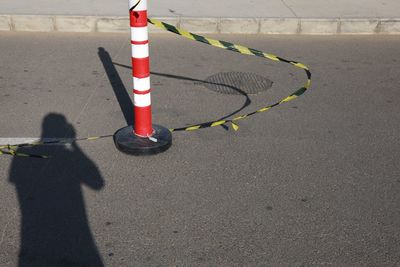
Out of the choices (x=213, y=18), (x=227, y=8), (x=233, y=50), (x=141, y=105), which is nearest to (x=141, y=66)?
(x=141, y=105)

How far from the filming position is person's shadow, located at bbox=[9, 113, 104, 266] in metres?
3.02

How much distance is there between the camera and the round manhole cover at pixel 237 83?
569 centimetres

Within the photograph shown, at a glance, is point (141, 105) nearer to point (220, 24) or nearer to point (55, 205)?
point (55, 205)

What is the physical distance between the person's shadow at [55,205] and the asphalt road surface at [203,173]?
1cm

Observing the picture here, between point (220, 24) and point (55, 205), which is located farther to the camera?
point (220, 24)

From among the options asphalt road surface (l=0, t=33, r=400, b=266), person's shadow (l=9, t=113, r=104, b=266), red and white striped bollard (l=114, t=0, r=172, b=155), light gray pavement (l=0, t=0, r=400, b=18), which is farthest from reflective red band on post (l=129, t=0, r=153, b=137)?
light gray pavement (l=0, t=0, r=400, b=18)

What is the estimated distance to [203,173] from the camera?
13.0ft

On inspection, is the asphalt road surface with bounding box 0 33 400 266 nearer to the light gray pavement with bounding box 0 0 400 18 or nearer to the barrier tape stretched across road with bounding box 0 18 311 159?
the barrier tape stretched across road with bounding box 0 18 311 159

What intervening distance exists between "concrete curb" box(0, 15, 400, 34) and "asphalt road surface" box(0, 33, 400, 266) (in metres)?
1.26

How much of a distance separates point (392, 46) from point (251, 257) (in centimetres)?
552

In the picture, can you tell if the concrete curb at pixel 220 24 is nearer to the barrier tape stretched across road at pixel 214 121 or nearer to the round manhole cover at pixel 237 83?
the round manhole cover at pixel 237 83

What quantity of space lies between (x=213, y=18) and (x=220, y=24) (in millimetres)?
146

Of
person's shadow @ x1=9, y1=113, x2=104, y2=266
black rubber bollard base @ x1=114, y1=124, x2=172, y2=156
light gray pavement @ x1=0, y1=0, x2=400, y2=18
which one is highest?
light gray pavement @ x1=0, y1=0, x2=400, y2=18

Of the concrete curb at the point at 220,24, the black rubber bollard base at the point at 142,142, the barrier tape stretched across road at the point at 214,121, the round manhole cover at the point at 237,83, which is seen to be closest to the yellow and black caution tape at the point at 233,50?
the barrier tape stretched across road at the point at 214,121
